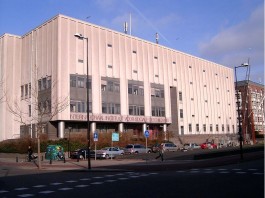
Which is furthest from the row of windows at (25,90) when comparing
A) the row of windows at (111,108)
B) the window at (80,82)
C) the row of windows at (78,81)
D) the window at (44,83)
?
the row of windows at (111,108)

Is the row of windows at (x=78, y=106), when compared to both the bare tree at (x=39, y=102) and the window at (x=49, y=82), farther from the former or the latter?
the window at (x=49, y=82)

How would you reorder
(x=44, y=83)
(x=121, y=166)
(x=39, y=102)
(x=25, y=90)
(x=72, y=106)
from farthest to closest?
(x=25, y=90) < (x=44, y=83) < (x=39, y=102) < (x=72, y=106) < (x=121, y=166)

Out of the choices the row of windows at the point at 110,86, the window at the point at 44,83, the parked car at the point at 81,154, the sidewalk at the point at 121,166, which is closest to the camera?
the sidewalk at the point at 121,166

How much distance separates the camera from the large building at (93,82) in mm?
54062

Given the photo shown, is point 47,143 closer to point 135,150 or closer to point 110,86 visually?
point 135,150

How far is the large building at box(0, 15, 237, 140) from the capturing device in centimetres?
5406

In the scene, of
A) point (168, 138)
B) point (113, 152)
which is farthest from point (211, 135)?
point (113, 152)

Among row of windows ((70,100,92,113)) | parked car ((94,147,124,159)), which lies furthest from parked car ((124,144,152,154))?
row of windows ((70,100,92,113))

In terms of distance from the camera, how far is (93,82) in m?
57.6

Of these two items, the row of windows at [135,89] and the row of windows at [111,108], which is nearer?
the row of windows at [111,108]

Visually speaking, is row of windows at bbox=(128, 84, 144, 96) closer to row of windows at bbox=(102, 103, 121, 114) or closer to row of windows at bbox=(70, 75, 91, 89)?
row of windows at bbox=(102, 103, 121, 114)

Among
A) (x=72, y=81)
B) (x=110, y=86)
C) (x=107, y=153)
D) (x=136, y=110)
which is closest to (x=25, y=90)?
(x=72, y=81)

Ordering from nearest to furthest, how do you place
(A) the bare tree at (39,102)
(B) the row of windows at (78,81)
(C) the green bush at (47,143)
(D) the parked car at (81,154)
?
(D) the parked car at (81,154), (C) the green bush at (47,143), (A) the bare tree at (39,102), (B) the row of windows at (78,81)

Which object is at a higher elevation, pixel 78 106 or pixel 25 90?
pixel 25 90
